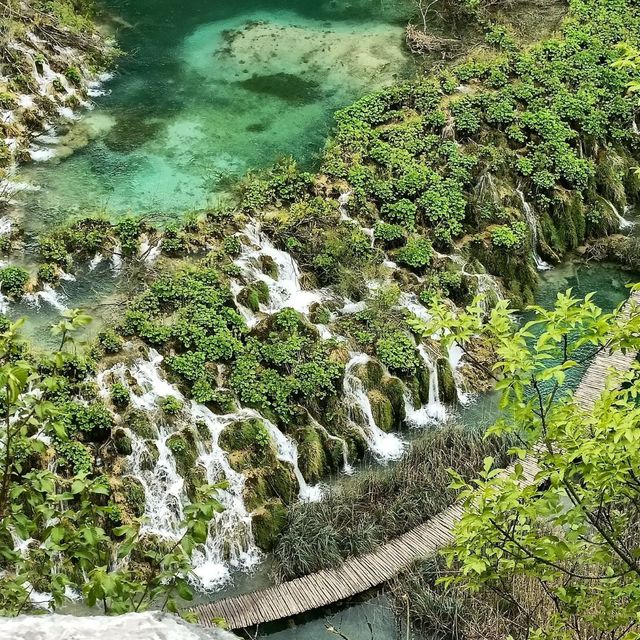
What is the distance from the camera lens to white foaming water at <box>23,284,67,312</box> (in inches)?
489

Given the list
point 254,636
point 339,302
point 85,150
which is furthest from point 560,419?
point 85,150

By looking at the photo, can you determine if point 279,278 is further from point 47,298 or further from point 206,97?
point 206,97

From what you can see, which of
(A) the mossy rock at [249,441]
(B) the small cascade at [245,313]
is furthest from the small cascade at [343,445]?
(B) the small cascade at [245,313]

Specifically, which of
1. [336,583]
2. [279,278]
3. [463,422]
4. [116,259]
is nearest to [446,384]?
[463,422]

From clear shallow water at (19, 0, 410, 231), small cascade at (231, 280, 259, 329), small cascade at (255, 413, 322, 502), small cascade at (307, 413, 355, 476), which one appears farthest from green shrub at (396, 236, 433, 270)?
small cascade at (255, 413, 322, 502)

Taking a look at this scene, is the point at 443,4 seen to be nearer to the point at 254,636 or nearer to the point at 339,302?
the point at 339,302

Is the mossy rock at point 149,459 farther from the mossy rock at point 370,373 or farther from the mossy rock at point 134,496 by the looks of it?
the mossy rock at point 370,373

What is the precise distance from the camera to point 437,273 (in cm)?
1388

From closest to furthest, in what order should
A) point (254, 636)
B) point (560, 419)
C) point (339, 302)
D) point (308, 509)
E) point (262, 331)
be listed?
point (560, 419)
point (254, 636)
point (308, 509)
point (262, 331)
point (339, 302)

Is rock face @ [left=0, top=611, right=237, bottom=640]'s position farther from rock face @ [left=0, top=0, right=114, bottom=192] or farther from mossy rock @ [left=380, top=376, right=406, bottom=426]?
rock face @ [left=0, top=0, right=114, bottom=192]

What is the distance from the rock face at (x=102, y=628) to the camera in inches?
103

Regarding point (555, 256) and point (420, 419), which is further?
point (555, 256)

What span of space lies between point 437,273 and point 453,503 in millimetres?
4687

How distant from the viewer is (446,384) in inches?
495
